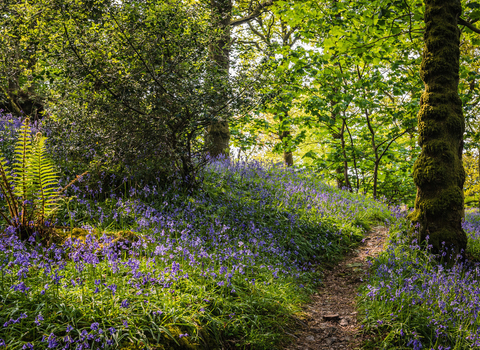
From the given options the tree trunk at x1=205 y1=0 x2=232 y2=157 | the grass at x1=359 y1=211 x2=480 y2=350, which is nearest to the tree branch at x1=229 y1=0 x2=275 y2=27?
the tree trunk at x1=205 y1=0 x2=232 y2=157

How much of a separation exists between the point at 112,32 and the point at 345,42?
16.1 ft

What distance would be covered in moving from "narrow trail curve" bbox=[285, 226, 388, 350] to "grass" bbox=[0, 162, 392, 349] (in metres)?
0.21

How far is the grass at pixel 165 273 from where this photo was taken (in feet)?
8.26

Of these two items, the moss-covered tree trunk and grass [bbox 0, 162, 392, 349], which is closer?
grass [bbox 0, 162, 392, 349]

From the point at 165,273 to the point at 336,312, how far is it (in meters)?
2.66

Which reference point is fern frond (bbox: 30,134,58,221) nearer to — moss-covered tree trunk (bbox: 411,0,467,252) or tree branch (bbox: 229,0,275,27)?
moss-covered tree trunk (bbox: 411,0,467,252)

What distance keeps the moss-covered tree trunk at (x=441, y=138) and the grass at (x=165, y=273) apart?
1.95 meters

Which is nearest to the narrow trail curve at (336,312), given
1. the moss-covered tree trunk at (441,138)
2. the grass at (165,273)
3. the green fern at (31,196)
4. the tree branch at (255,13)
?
the grass at (165,273)

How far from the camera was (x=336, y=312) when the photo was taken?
14.5ft

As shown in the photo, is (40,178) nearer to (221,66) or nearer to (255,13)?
(221,66)

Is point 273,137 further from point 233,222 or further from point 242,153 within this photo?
point 233,222

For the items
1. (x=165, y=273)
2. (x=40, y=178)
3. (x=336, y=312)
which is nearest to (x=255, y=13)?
(x=40, y=178)

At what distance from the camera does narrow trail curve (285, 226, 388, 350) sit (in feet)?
12.0

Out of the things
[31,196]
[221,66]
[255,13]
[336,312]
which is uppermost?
[255,13]
